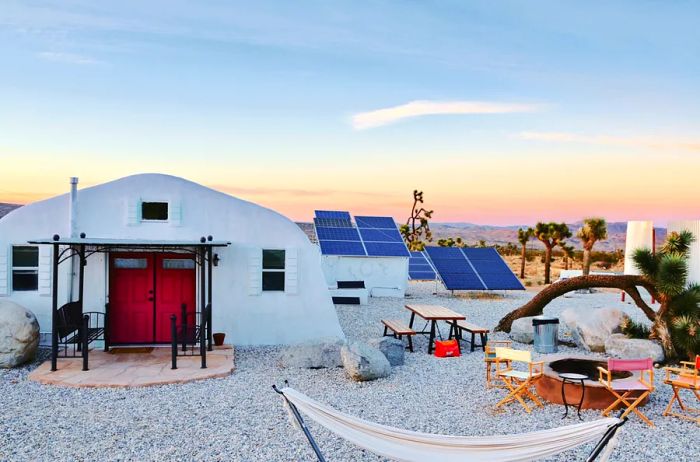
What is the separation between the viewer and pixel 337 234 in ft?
89.8

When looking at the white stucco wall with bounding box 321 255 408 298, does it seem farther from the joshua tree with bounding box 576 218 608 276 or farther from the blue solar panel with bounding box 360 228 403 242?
the joshua tree with bounding box 576 218 608 276

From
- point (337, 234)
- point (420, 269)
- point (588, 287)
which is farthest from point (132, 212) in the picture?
point (420, 269)

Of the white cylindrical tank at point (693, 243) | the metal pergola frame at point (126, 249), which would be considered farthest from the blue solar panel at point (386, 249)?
the metal pergola frame at point (126, 249)

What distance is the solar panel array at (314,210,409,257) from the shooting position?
84.7ft

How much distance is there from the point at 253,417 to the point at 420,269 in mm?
22679

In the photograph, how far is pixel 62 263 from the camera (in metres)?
13.3

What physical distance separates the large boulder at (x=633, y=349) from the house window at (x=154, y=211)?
35.1 ft

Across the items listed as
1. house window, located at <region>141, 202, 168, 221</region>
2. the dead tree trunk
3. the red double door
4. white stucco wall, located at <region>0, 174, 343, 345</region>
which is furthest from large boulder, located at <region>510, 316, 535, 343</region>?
house window, located at <region>141, 202, 168, 221</region>

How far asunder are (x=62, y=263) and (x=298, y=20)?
8.93 metres

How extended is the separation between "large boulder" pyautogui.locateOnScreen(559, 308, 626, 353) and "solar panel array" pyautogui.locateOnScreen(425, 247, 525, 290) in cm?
900

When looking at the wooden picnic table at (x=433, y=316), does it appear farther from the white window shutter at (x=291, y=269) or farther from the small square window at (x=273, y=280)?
the small square window at (x=273, y=280)

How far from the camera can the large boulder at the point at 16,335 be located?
11.8 m

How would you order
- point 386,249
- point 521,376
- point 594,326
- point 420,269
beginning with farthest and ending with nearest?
point 420,269, point 386,249, point 594,326, point 521,376

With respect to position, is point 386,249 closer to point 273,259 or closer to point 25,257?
point 273,259
